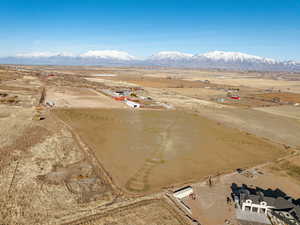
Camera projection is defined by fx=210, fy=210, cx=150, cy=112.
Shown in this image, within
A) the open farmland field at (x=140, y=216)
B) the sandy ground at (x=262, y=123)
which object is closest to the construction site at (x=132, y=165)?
the open farmland field at (x=140, y=216)

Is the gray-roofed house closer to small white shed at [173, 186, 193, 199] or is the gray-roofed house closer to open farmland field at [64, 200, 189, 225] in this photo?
small white shed at [173, 186, 193, 199]

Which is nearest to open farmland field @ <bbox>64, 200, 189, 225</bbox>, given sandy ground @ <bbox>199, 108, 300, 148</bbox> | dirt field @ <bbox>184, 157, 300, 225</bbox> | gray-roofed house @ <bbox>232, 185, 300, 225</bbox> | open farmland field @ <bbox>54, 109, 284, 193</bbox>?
dirt field @ <bbox>184, 157, 300, 225</bbox>

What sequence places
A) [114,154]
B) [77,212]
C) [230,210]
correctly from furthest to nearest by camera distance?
[114,154], [230,210], [77,212]

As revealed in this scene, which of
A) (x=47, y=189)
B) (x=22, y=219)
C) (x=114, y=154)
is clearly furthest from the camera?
(x=114, y=154)

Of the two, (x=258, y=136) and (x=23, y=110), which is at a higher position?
(x=23, y=110)

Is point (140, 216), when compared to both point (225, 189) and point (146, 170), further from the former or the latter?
point (225, 189)

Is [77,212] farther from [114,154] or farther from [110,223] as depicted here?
[114,154]

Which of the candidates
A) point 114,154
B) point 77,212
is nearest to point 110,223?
point 77,212

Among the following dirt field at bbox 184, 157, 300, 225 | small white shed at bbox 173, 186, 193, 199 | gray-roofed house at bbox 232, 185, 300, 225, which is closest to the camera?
gray-roofed house at bbox 232, 185, 300, 225
